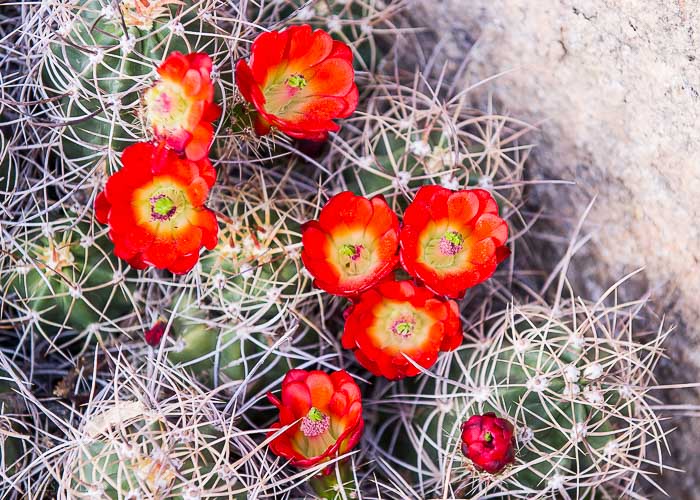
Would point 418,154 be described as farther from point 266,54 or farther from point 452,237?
point 266,54

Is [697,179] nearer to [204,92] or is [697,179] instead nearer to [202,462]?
[204,92]

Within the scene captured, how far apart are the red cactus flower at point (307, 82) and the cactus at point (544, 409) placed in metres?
0.49

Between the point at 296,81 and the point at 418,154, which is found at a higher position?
the point at 296,81

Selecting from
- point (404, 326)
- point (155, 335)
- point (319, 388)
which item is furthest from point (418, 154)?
point (155, 335)

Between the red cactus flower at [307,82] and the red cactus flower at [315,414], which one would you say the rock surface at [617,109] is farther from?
the red cactus flower at [315,414]

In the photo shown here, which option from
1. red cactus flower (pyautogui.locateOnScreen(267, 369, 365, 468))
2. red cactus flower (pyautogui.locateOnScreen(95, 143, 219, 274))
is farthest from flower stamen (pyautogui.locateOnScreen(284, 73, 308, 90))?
red cactus flower (pyautogui.locateOnScreen(267, 369, 365, 468))

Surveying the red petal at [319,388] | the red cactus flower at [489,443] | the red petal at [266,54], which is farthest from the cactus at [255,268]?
the red cactus flower at [489,443]

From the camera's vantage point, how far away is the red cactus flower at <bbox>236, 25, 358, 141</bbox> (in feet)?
4.19

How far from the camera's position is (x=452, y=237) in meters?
1.29

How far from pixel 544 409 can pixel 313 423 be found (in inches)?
15.4

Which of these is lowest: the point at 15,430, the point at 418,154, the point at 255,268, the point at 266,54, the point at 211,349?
the point at 15,430

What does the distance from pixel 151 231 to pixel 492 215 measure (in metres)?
0.57

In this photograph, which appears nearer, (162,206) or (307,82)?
(162,206)

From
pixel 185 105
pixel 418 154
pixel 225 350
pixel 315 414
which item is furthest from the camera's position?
pixel 418 154
